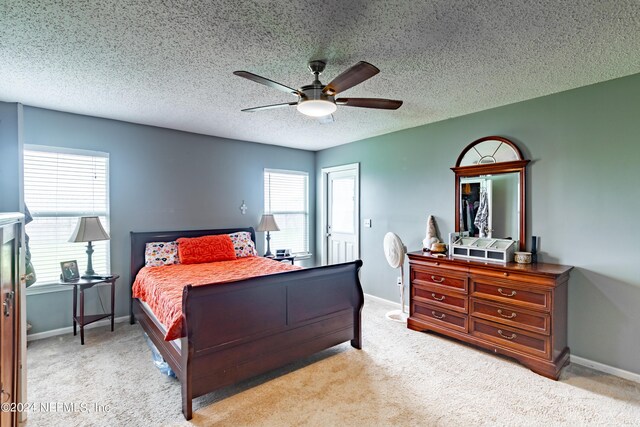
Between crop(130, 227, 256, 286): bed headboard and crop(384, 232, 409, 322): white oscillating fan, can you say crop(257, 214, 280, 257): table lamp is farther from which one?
crop(384, 232, 409, 322): white oscillating fan

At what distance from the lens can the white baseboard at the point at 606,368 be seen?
2562 millimetres

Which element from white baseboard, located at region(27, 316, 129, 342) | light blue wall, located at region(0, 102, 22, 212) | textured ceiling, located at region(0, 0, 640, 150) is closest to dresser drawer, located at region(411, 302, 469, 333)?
textured ceiling, located at region(0, 0, 640, 150)

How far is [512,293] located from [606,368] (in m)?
0.96

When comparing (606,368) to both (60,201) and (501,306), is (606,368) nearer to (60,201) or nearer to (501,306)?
(501,306)

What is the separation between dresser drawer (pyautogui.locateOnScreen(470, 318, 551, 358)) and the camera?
104 inches

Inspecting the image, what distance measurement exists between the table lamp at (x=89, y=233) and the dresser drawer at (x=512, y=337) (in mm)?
4046

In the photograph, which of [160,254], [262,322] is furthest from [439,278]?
[160,254]

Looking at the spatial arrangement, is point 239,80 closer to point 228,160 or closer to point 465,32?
point 465,32

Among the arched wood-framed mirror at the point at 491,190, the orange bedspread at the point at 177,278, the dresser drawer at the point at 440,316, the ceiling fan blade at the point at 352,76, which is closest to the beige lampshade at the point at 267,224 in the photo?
the orange bedspread at the point at 177,278

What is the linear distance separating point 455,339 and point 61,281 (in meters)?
4.28

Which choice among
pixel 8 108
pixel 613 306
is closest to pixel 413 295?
pixel 613 306

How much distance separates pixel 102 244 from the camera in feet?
12.4

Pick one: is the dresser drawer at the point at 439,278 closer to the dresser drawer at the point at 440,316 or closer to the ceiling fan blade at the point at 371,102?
the dresser drawer at the point at 440,316

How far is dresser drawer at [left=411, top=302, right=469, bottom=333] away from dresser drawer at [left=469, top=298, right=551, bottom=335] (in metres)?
0.16
